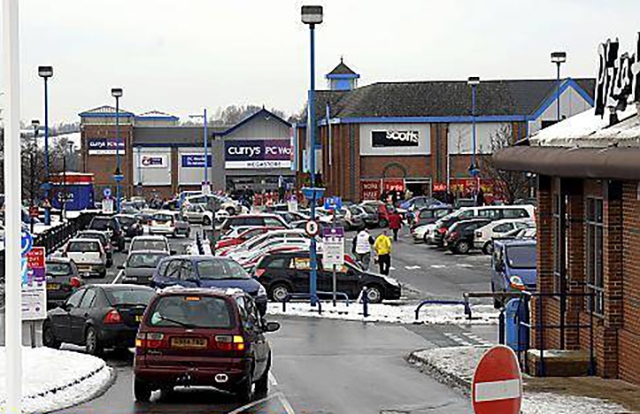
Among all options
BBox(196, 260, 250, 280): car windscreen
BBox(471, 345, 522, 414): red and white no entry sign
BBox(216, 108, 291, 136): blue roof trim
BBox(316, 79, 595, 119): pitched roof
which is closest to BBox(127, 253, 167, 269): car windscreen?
BBox(196, 260, 250, 280): car windscreen

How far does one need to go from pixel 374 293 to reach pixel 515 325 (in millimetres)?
14757

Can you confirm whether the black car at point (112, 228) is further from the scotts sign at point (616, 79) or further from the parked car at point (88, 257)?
the scotts sign at point (616, 79)

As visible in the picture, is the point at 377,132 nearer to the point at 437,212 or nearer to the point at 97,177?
the point at 437,212

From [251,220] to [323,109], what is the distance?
134ft

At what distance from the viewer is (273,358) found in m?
23.6

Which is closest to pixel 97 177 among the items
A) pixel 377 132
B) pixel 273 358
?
pixel 377 132

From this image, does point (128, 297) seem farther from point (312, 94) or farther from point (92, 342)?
point (312, 94)

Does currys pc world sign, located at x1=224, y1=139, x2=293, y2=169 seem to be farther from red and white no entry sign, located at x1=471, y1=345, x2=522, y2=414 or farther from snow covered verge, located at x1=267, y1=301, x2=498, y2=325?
red and white no entry sign, located at x1=471, y1=345, x2=522, y2=414

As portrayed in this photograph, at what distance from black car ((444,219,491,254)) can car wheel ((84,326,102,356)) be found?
32764 millimetres

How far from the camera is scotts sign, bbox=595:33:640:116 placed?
1858cm

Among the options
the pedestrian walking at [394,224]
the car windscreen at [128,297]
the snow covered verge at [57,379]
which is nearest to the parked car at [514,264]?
the car windscreen at [128,297]

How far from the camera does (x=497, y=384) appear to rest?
27.9 ft

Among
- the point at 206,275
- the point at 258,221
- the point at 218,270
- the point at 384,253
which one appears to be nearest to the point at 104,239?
the point at 258,221

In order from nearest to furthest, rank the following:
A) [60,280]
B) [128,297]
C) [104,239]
Answer: [128,297] < [60,280] < [104,239]
